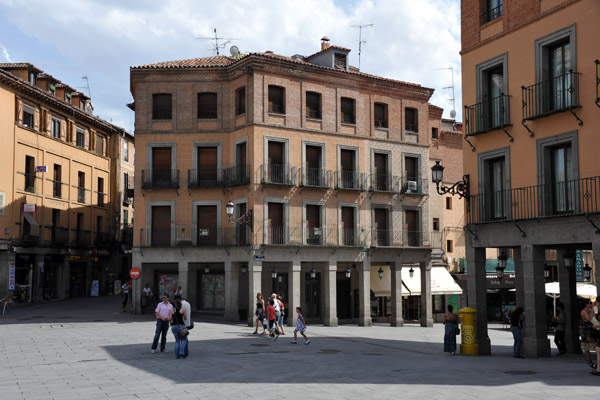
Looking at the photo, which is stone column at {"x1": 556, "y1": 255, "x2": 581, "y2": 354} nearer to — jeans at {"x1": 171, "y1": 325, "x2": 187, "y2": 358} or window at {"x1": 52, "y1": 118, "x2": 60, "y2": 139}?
jeans at {"x1": 171, "y1": 325, "x2": 187, "y2": 358}

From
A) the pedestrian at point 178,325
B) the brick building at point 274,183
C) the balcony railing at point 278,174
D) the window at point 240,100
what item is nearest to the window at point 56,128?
the brick building at point 274,183

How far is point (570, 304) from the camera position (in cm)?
2330

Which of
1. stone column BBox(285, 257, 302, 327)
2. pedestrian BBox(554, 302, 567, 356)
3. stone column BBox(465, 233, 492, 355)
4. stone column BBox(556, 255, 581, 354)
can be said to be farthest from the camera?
stone column BBox(285, 257, 302, 327)

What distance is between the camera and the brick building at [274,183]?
35250 mm

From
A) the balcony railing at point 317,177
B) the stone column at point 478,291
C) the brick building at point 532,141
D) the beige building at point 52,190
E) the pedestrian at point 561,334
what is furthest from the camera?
the beige building at point 52,190

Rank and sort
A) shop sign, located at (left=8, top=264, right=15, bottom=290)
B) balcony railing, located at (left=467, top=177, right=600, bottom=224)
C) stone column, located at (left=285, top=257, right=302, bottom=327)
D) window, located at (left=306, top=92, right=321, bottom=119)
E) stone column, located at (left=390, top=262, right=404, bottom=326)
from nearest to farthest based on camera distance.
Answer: balcony railing, located at (left=467, top=177, right=600, bottom=224) < stone column, located at (left=285, top=257, right=302, bottom=327) < window, located at (left=306, top=92, right=321, bottom=119) < stone column, located at (left=390, top=262, right=404, bottom=326) < shop sign, located at (left=8, top=264, right=15, bottom=290)

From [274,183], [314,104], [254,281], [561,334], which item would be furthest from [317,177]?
[561,334]

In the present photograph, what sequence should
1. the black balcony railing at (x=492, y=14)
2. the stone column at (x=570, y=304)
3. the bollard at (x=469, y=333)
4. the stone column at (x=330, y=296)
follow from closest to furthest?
the bollard at (x=469, y=333)
the stone column at (x=570, y=304)
the black balcony railing at (x=492, y=14)
the stone column at (x=330, y=296)

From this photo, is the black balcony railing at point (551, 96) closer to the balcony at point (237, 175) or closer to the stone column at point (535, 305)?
the stone column at point (535, 305)

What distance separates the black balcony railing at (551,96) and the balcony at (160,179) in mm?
20701

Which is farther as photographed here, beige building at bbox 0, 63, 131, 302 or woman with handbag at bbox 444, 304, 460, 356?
beige building at bbox 0, 63, 131, 302

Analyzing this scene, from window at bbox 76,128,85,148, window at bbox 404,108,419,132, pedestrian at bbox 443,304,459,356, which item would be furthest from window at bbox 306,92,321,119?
window at bbox 76,128,85,148

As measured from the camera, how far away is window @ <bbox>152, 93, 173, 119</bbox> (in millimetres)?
37125

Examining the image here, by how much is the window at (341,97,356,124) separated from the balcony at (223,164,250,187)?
683 cm
